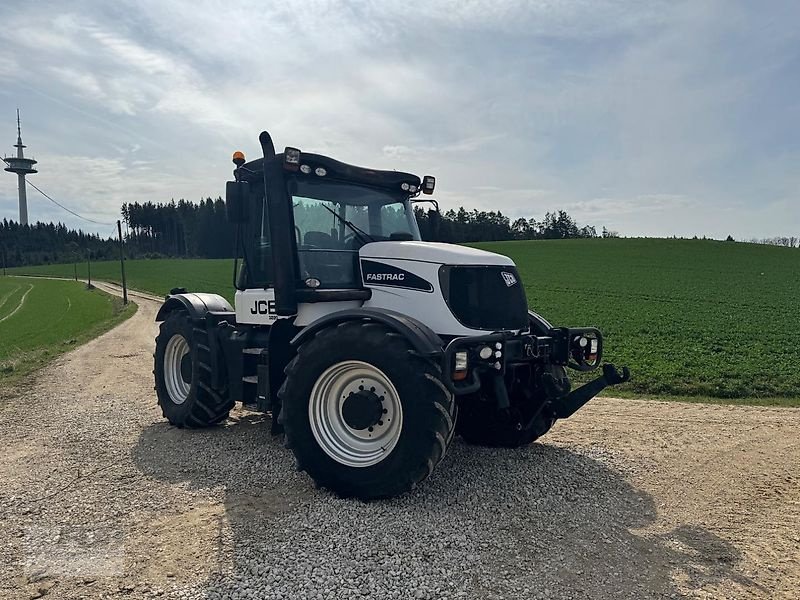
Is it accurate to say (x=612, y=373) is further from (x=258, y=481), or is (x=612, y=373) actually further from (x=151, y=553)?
(x=151, y=553)

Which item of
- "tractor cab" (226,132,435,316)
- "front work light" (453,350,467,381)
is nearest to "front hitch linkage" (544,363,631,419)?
"front work light" (453,350,467,381)

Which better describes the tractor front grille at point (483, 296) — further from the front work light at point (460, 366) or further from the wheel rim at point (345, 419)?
the wheel rim at point (345, 419)

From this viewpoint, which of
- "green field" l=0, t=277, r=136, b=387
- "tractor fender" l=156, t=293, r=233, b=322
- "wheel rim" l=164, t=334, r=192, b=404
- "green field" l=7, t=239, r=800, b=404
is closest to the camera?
"tractor fender" l=156, t=293, r=233, b=322

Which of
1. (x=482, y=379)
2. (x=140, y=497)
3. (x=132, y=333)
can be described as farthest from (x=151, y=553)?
(x=132, y=333)

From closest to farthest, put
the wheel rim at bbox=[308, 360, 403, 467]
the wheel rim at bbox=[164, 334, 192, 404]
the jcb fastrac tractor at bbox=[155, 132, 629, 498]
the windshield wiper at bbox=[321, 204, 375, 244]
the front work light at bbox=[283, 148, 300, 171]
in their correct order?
the jcb fastrac tractor at bbox=[155, 132, 629, 498]
the wheel rim at bbox=[308, 360, 403, 467]
the front work light at bbox=[283, 148, 300, 171]
the windshield wiper at bbox=[321, 204, 375, 244]
the wheel rim at bbox=[164, 334, 192, 404]

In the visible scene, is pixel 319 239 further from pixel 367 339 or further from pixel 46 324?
pixel 46 324

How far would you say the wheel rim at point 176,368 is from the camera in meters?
8.20

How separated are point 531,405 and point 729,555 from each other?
7.53ft

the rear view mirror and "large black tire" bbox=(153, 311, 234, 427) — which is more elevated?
the rear view mirror

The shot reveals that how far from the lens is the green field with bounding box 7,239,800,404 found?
11508 millimetres

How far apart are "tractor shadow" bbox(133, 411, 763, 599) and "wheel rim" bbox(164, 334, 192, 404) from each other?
70.3 inches

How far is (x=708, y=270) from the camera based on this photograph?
48531 mm

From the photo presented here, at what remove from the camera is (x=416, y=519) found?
4812mm

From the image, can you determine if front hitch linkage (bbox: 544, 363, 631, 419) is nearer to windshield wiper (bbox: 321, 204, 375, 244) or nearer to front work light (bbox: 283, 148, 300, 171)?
windshield wiper (bbox: 321, 204, 375, 244)
